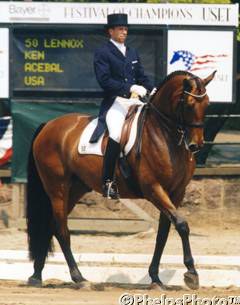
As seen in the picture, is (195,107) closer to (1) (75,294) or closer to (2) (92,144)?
(2) (92,144)

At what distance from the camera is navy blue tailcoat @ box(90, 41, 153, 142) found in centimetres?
1109

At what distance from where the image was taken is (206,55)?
15953 millimetres

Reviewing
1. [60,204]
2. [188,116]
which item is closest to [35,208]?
[60,204]

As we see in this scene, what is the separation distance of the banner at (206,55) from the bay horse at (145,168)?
4.26 metres

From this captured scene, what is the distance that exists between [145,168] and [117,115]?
68cm

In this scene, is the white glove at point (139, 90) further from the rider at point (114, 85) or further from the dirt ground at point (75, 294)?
the dirt ground at point (75, 294)

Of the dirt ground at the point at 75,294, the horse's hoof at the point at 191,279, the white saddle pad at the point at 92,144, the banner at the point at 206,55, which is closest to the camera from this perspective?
the dirt ground at the point at 75,294

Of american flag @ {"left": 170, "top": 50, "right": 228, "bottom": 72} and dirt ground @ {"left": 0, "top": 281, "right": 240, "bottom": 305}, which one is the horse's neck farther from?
american flag @ {"left": 170, "top": 50, "right": 228, "bottom": 72}

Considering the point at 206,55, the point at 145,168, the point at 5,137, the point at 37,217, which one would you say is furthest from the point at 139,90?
the point at 5,137

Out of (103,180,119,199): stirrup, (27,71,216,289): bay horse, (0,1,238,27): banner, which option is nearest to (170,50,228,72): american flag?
(0,1,238,27): banner

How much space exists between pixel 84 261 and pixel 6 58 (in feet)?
15.1

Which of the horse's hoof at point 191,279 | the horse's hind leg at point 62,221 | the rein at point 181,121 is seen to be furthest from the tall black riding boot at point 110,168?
the horse's hoof at point 191,279

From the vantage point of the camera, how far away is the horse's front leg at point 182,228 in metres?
10.3

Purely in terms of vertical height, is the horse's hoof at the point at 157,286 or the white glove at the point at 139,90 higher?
the white glove at the point at 139,90
